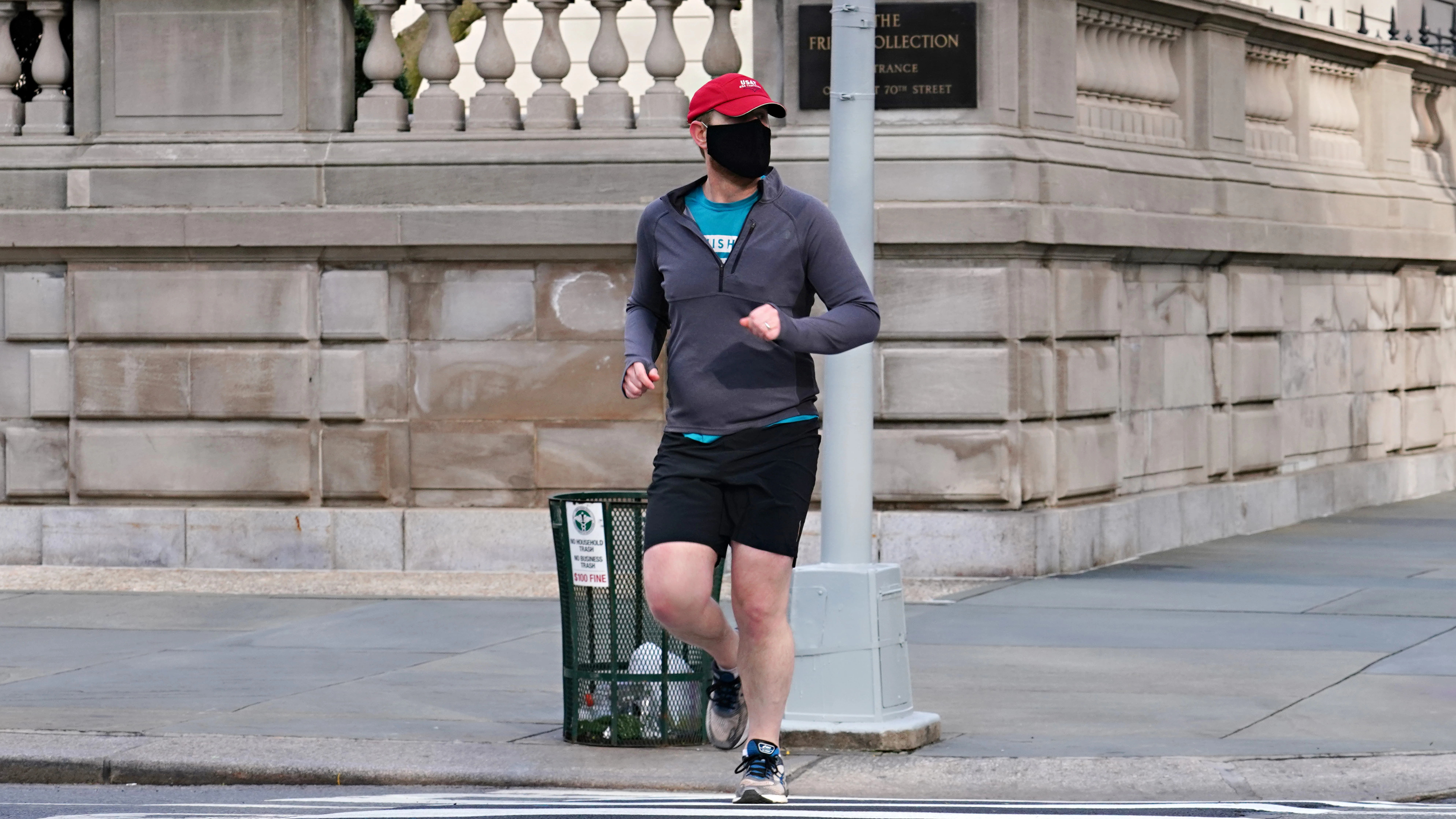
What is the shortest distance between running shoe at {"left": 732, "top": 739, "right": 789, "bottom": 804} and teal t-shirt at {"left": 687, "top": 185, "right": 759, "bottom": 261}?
1.37 metres

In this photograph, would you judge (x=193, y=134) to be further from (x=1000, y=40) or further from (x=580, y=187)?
(x=1000, y=40)

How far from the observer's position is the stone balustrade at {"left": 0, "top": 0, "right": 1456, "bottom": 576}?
1152cm

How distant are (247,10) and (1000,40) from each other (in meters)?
3.90

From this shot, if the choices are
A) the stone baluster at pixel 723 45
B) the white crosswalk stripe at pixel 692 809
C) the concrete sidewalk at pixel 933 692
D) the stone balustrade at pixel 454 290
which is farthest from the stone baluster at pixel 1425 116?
the white crosswalk stripe at pixel 692 809

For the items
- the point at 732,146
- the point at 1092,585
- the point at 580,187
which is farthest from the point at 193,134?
the point at 732,146

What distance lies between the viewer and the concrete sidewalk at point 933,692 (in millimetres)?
6984

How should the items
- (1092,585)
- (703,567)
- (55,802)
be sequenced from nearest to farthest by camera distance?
(703,567) < (55,802) < (1092,585)

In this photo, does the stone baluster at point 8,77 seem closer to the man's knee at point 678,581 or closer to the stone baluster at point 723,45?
the stone baluster at point 723,45

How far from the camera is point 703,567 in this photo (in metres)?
6.31

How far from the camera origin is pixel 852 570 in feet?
24.4

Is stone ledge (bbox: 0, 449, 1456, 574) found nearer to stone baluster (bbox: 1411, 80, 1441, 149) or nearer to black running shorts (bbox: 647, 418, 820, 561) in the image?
black running shorts (bbox: 647, 418, 820, 561)

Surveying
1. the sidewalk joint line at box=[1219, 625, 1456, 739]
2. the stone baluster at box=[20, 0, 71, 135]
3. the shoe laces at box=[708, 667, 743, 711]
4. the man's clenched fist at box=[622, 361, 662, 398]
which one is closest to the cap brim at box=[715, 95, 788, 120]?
the man's clenched fist at box=[622, 361, 662, 398]

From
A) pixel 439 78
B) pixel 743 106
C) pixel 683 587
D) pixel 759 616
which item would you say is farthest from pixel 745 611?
pixel 439 78

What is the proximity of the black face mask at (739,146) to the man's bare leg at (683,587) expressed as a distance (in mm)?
1043
